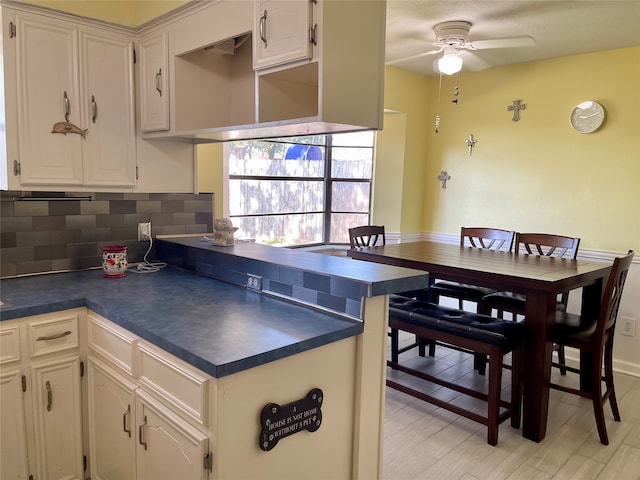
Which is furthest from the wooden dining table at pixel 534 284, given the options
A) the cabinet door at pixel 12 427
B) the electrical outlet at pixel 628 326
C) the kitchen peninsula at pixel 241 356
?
the cabinet door at pixel 12 427

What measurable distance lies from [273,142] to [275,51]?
224cm

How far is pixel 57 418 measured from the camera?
1.98 meters

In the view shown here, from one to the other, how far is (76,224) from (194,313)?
1.15 metres

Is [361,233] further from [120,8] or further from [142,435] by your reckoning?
[142,435]

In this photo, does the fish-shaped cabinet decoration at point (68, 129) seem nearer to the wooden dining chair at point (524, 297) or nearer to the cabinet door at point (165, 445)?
the cabinet door at point (165, 445)

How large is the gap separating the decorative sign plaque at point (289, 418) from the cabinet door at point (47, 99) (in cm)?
165

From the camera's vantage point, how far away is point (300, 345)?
4.80 feet

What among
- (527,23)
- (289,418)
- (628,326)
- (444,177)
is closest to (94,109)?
(289,418)

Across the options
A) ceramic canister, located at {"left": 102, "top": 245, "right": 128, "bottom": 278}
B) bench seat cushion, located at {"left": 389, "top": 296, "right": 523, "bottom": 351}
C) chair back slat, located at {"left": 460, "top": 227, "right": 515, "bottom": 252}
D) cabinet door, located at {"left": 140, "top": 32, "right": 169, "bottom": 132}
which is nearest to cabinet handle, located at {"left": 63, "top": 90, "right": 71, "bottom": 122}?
cabinet door, located at {"left": 140, "top": 32, "right": 169, "bottom": 132}

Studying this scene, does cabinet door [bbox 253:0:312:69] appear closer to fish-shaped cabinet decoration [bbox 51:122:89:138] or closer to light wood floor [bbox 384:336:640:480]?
fish-shaped cabinet decoration [bbox 51:122:89:138]

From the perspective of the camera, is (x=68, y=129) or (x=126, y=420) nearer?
(x=126, y=420)

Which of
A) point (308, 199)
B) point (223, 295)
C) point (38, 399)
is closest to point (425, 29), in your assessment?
point (308, 199)

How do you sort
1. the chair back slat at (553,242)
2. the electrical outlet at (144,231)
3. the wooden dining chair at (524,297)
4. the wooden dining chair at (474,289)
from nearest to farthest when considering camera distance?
the electrical outlet at (144,231), the wooden dining chair at (524,297), the chair back slat at (553,242), the wooden dining chair at (474,289)

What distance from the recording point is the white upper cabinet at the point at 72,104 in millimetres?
2209
